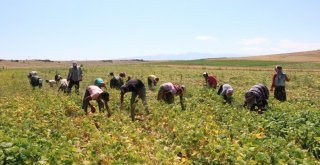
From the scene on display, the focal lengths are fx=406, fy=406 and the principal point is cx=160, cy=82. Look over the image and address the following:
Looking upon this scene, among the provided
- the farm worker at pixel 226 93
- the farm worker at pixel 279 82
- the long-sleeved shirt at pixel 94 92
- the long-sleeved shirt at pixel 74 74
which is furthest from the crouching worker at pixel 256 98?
the long-sleeved shirt at pixel 74 74

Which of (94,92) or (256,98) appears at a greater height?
(94,92)

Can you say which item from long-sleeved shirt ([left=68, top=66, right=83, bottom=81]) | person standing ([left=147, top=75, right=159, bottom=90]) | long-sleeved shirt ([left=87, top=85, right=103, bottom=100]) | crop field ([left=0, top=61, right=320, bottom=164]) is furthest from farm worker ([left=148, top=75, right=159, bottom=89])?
long-sleeved shirt ([left=87, top=85, right=103, bottom=100])

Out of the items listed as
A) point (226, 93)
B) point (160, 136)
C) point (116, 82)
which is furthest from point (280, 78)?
point (116, 82)

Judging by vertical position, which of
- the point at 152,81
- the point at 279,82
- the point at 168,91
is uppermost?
the point at 279,82

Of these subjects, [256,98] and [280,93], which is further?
[280,93]

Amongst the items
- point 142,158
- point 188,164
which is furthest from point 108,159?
point 188,164

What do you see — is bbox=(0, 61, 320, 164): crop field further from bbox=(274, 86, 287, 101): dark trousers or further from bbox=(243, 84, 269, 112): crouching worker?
bbox=(274, 86, 287, 101): dark trousers

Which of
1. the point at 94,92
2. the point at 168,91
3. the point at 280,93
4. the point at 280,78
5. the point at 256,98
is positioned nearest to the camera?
the point at 94,92

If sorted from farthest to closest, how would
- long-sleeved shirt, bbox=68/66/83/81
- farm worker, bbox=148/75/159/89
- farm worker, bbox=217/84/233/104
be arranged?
farm worker, bbox=148/75/159/89 → long-sleeved shirt, bbox=68/66/83/81 → farm worker, bbox=217/84/233/104

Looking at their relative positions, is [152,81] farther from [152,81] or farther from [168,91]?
[168,91]

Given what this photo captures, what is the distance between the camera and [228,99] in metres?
13.2

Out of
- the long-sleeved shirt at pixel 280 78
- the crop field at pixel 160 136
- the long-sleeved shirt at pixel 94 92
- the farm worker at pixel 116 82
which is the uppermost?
the long-sleeved shirt at pixel 280 78

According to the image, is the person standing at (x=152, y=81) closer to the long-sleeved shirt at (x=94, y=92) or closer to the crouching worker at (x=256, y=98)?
the crouching worker at (x=256, y=98)

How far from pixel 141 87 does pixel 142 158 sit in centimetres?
544
